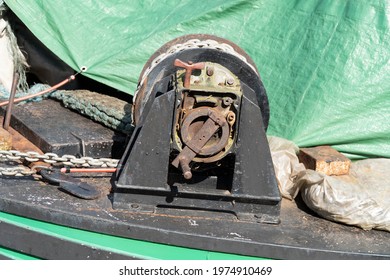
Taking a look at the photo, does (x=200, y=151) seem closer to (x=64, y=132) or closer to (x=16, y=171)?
(x=16, y=171)

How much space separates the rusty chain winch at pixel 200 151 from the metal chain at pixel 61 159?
0.60 feet

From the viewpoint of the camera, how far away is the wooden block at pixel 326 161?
324cm

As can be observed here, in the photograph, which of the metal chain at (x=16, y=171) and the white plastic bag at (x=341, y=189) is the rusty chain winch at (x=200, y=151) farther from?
the metal chain at (x=16, y=171)

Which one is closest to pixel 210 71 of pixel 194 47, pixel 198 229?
pixel 194 47

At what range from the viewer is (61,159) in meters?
3.15

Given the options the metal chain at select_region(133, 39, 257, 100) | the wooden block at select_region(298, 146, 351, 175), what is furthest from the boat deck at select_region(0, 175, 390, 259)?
the metal chain at select_region(133, 39, 257, 100)

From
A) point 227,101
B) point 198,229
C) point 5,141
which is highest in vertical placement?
point 227,101

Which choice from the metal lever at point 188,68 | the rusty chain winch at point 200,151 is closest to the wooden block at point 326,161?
the rusty chain winch at point 200,151

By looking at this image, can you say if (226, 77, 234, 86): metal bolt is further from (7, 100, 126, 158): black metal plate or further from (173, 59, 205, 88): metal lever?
(7, 100, 126, 158): black metal plate

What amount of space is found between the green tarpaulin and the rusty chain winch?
0.57m

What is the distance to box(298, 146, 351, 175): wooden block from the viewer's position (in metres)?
3.24

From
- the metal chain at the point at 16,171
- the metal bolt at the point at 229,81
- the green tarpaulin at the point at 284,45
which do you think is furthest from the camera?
the green tarpaulin at the point at 284,45

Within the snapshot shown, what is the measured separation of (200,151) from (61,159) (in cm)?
64
